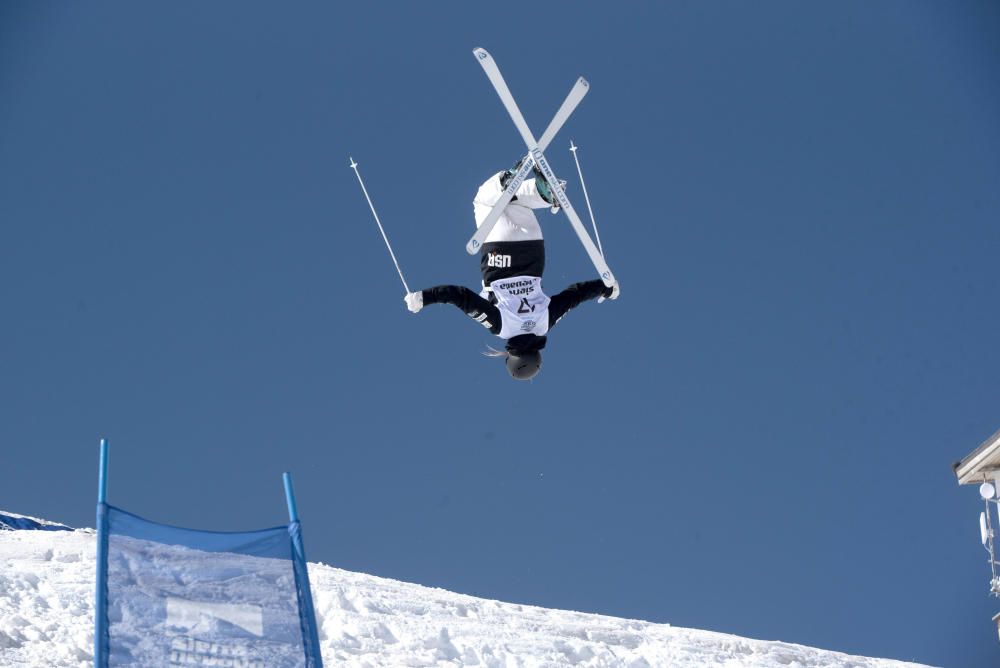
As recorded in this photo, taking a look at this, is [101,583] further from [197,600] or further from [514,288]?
Result: [514,288]

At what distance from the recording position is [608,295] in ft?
30.9

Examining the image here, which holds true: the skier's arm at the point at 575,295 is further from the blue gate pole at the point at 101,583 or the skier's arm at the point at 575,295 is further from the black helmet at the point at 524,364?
the blue gate pole at the point at 101,583

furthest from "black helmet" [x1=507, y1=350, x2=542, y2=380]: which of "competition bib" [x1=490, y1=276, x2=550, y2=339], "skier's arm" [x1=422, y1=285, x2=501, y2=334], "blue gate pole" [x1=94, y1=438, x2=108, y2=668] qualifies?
"blue gate pole" [x1=94, y1=438, x2=108, y2=668]

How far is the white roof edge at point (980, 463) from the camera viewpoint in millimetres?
15000

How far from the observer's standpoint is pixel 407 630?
1244 centimetres

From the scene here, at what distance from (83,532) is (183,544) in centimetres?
922

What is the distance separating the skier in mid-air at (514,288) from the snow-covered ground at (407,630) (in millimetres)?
3555

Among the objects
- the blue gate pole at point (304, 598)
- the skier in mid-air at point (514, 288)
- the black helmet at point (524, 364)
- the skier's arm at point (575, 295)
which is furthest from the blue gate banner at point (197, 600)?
the skier's arm at point (575, 295)

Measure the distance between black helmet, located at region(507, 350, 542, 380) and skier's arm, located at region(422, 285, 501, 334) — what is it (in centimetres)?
24

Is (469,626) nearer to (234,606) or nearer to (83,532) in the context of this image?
(83,532)

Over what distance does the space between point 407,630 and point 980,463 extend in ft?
22.8

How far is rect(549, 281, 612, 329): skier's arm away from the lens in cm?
930

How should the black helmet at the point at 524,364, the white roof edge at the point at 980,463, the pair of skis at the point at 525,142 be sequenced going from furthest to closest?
the white roof edge at the point at 980,463, the black helmet at the point at 524,364, the pair of skis at the point at 525,142

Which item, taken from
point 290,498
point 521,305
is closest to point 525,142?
point 521,305
